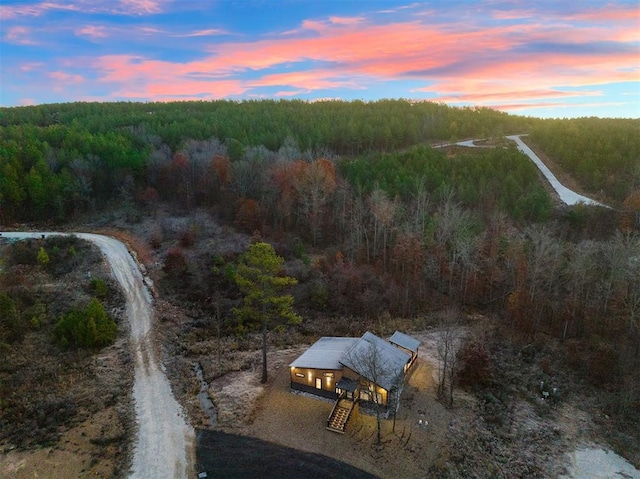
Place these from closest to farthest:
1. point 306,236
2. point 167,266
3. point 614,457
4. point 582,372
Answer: point 614,457, point 582,372, point 167,266, point 306,236

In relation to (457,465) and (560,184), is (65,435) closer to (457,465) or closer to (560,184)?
(457,465)

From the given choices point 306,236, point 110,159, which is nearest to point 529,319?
point 306,236

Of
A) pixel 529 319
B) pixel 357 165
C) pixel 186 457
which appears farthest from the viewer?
pixel 357 165

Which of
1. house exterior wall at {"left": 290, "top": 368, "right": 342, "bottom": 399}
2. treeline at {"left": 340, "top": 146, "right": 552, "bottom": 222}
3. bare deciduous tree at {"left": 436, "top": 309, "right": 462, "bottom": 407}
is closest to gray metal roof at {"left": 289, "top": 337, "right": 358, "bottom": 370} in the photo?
house exterior wall at {"left": 290, "top": 368, "right": 342, "bottom": 399}

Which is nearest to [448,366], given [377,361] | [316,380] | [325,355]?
[377,361]

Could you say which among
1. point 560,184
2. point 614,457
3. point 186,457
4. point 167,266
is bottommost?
point 614,457

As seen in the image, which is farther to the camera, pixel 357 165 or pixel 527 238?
pixel 357 165

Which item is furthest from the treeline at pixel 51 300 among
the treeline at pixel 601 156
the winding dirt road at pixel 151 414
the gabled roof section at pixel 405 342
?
the treeline at pixel 601 156

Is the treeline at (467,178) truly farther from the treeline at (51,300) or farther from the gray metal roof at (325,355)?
the treeline at (51,300)
